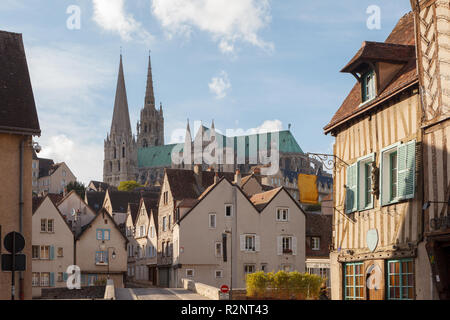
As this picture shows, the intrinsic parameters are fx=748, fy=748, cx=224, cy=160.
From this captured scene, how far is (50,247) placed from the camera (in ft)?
171

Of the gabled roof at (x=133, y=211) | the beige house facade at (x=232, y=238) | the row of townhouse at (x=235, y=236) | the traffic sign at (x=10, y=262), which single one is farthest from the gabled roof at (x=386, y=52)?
the gabled roof at (x=133, y=211)

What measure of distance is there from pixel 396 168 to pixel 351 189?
240cm

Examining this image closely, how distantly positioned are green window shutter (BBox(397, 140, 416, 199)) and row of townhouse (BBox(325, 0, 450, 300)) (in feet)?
0.08

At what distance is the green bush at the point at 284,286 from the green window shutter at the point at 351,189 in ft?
46.2

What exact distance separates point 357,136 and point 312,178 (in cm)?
280

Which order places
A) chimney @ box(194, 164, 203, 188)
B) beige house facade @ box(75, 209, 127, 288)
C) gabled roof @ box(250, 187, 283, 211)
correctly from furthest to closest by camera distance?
1. chimney @ box(194, 164, 203, 188)
2. beige house facade @ box(75, 209, 127, 288)
3. gabled roof @ box(250, 187, 283, 211)

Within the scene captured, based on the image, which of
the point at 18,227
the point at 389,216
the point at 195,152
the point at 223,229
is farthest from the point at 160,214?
the point at 195,152

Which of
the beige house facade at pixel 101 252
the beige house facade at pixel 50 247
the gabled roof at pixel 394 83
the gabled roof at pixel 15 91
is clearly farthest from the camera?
the beige house facade at pixel 101 252

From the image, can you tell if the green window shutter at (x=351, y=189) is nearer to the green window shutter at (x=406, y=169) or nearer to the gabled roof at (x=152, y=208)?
the green window shutter at (x=406, y=169)

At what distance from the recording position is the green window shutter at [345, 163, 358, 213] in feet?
70.9

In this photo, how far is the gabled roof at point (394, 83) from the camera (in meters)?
19.6

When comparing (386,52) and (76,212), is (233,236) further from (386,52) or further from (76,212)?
(386,52)

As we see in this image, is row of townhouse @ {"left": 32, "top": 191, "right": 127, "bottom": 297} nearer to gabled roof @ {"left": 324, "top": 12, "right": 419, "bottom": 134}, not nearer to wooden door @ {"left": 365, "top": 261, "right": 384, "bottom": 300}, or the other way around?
gabled roof @ {"left": 324, "top": 12, "right": 419, "bottom": 134}

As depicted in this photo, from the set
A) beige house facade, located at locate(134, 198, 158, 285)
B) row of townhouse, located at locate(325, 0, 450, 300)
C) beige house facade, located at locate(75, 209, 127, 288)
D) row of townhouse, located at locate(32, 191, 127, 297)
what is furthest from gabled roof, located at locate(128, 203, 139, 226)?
row of townhouse, located at locate(325, 0, 450, 300)
